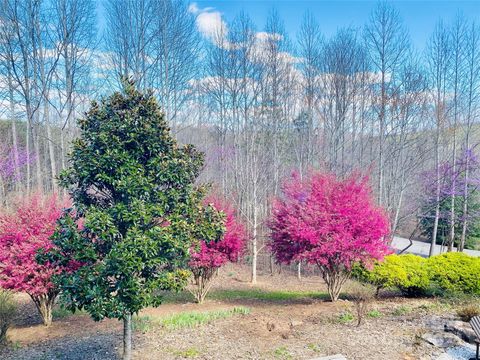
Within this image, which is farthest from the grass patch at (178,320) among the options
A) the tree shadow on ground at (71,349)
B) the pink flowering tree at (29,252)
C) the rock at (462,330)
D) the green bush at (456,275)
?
the green bush at (456,275)

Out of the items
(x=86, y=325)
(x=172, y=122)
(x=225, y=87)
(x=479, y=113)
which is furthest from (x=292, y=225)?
(x=479, y=113)

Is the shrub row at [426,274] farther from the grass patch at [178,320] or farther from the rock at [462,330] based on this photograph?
the grass patch at [178,320]

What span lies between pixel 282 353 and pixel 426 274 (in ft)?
18.8

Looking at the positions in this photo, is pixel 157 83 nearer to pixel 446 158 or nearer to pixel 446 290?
pixel 446 290

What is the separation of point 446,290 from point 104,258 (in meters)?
8.98

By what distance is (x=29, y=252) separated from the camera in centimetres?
665

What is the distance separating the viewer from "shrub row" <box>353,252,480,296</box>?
885cm

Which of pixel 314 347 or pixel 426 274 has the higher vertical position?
pixel 426 274

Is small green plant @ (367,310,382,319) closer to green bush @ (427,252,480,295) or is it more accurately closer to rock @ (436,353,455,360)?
rock @ (436,353,455,360)

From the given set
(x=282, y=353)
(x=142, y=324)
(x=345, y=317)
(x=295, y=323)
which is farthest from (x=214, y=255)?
(x=282, y=353)

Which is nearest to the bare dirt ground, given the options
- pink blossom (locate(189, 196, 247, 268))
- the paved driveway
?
pink blossom (locate(189, 196, 247, 268))

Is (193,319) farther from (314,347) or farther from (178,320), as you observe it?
(314,347)

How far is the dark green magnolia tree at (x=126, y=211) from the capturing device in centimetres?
438

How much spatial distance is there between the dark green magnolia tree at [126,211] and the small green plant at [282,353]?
6.46 feet
